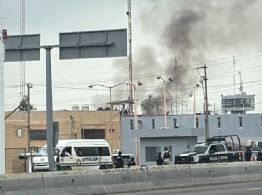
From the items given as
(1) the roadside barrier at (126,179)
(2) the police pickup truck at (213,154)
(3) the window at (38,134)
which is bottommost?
(1) the roadside barrier at (126,179)

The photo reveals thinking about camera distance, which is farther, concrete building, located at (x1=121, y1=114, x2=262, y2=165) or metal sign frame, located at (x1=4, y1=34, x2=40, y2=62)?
concrete building, located at (x1=121, y1=114, x2=262, y2=165)

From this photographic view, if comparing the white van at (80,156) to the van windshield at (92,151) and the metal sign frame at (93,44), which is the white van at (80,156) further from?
the metal sign frame at (93,44)

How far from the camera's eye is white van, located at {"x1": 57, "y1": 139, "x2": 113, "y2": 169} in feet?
120

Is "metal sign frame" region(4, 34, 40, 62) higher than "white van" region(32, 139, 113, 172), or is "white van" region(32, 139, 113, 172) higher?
"metal sign frame" region(4, 34, 40, 62)

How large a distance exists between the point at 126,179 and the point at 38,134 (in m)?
56.3

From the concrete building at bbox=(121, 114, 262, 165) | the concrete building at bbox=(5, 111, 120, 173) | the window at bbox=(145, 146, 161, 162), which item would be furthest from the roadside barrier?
the concrete building at bbox=(5, 111, 120, 173)

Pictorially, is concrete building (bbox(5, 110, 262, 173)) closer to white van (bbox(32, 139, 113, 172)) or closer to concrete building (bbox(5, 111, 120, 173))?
concrete building (bbox(5, 111, 120, 173))

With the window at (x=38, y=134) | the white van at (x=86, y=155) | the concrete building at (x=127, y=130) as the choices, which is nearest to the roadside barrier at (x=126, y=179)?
→ the white van at (x=86, y=155)

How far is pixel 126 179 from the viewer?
62.0 ft

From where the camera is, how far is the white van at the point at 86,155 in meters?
36.7

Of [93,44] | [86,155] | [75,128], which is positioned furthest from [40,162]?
[75,128]

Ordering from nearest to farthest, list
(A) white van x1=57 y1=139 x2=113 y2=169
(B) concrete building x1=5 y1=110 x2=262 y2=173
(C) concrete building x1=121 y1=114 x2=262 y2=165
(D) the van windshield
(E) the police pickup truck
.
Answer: (E) the police pickup truck
(A) white van x1=57 y1=139 x2=113 y2=169
(D) the van windshield
(B) concrete building x1=5 y1=110 x2=262 y2=173
(C) concrete building x1=121 y1=114 x2=262 y2=165

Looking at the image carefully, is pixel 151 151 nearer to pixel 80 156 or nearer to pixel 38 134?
pixel 38 134

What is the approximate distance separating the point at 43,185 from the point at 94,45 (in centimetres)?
957
